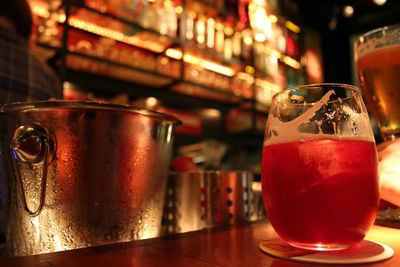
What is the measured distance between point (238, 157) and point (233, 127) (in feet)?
1.31

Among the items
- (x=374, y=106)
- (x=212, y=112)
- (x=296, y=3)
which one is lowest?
(x=374, y=106)

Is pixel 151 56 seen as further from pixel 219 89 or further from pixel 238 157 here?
pixel 238 157

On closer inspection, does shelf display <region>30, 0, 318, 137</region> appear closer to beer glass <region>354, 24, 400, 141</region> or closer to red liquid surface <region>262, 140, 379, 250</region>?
beer glass <region>354, 24, 400, 141</region>

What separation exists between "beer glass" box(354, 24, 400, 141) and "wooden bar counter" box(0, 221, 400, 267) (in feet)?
1.17

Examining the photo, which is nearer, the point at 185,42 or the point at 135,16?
the point at 135,16

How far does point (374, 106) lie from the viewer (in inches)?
37.7

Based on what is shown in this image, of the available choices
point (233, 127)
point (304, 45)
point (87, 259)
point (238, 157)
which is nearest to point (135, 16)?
point (233, 127)

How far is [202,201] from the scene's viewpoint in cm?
102

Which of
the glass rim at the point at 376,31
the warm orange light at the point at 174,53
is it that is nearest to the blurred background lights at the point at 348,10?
the warm orange light at the point at 174,53

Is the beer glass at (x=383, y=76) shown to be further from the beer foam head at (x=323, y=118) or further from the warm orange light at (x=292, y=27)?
the warm orange light at (x=292, y=27)

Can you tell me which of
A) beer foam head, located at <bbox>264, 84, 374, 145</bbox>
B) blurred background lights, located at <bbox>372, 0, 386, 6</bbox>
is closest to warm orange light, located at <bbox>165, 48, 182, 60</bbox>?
beer foam head, located at <bbox>264, 84, 374, 145</bbox>

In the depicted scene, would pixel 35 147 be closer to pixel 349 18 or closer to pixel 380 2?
pixel 380 2

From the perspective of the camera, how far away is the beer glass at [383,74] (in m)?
0.89

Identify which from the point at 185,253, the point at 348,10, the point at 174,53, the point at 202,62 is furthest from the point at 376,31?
the point at 348,10
